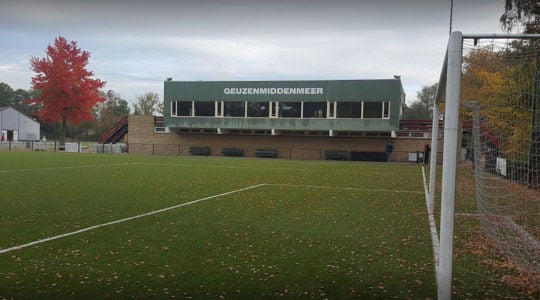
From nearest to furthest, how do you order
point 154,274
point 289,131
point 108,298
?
1. point 108,298
2. point 154,274
3. point 289,131

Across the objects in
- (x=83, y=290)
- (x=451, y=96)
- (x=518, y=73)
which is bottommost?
(x=83, y=290)

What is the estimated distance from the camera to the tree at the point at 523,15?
17469 mm

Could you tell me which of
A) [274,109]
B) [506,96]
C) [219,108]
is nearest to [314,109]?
[274,109]

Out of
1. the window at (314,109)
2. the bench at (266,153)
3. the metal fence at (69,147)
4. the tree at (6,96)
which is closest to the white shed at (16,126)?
the metal fence at (69,147)

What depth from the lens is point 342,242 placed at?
706cm

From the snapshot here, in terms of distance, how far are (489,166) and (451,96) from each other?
14.3 ft

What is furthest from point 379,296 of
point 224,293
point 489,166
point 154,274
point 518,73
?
point 489,166

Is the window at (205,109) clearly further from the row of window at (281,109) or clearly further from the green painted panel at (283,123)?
the green painted panel at (283,123)

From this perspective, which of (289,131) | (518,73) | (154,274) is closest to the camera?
(154,274)

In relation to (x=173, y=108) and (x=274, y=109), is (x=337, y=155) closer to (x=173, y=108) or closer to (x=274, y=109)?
(x=274, y=109)

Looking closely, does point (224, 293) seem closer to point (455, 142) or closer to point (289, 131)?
point (455, 142)

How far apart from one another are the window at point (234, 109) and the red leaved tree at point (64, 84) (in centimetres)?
1558

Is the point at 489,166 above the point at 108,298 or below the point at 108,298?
above

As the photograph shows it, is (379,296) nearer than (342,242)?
Yes
